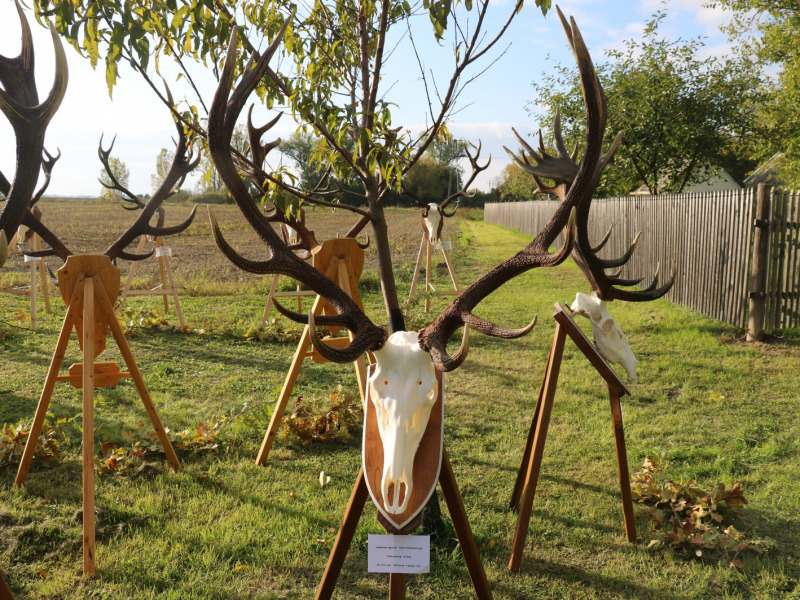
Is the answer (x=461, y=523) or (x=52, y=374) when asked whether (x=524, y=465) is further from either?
(x=52, y=374)

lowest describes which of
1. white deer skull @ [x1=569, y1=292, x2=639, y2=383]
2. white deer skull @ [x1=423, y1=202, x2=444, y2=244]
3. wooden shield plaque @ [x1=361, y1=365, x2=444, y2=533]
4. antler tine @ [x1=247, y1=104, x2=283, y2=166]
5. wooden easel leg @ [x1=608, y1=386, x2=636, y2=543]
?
wooden easel leg @ [x1=608, y1=386, x2=636, y2=543]

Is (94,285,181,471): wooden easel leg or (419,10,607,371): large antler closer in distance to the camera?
(419,10,607,371): large antler

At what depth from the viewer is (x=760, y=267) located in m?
8.62

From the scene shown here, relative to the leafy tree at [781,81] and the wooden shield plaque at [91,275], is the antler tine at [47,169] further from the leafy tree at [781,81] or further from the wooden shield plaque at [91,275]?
the leafy tree at [781,81]

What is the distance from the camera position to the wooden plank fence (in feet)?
28.2

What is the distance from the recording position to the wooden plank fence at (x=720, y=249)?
861 centimetres

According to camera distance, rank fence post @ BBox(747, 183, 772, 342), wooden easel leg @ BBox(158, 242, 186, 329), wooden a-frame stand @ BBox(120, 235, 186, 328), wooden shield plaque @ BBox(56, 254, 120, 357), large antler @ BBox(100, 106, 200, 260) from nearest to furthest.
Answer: wooden shield plaque @ BBox(56, 254, 120, 357)
large antler @ BBox(100, 106, 200, 260)
fence post @ BBox(747, 183, 772, 342)
wooden a-frame stand @ BBox(120, 235, 186, 328)
wooden easel leg @ BBox(158, 242, 186, 329)

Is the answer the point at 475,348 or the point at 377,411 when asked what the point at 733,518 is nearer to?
the point at 377,411

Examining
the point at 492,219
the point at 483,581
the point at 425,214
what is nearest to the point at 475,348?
the point at 425,214

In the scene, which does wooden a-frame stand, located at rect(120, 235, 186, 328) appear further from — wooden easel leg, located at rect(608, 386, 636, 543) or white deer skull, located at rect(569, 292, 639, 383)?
wooden easel leg, located at rect(608, 386, 636, 543)

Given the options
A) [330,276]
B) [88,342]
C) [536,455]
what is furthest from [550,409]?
[88,342]

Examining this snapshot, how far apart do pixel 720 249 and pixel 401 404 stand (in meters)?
9.11

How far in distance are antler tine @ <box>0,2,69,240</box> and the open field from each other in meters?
2.21

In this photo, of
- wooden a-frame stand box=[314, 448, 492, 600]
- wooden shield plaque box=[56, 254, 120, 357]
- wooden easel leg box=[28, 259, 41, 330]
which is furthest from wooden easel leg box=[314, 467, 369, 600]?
wooden easel leg box=[28, 259, 41, 330]
